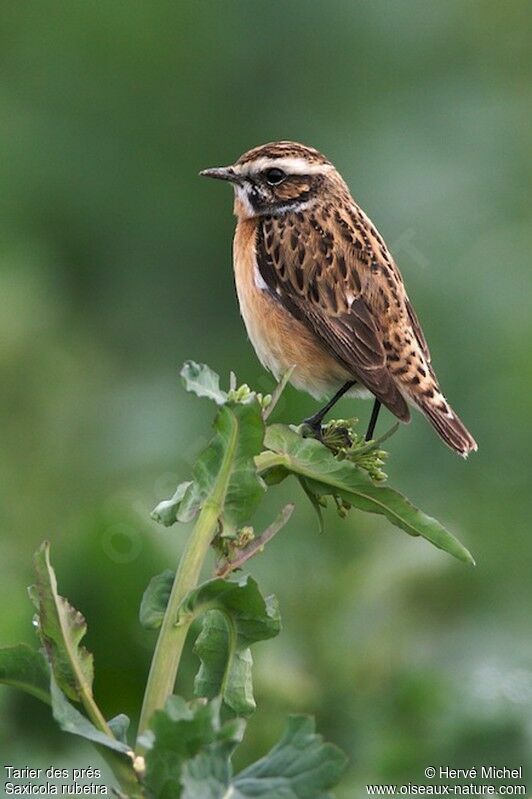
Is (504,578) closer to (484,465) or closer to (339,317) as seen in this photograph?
(339,317)

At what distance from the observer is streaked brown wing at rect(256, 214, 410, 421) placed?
17.8ft

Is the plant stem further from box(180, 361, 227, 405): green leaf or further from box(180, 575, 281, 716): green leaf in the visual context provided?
box(180, 361, 227, 405): green leaf

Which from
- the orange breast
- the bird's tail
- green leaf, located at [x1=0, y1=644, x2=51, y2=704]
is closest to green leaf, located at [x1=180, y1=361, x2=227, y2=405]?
green leaf, located at [x1=0, y1=644, x2=51, y2=704]

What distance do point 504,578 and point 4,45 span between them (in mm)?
8368

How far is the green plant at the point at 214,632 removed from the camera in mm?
2279

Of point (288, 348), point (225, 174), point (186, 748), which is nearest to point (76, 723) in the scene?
point (186, 748)

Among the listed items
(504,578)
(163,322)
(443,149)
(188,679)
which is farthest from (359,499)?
(443,149)

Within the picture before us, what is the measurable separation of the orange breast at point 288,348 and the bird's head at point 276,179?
1.34 feet

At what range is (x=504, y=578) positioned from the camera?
5.99 meters

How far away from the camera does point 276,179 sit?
607 centimetres

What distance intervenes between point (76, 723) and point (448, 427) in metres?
2.83

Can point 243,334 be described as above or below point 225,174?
above

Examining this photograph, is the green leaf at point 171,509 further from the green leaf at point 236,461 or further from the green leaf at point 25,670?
the green leaf at point 25,670

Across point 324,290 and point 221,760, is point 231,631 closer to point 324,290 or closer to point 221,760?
point 221,760
